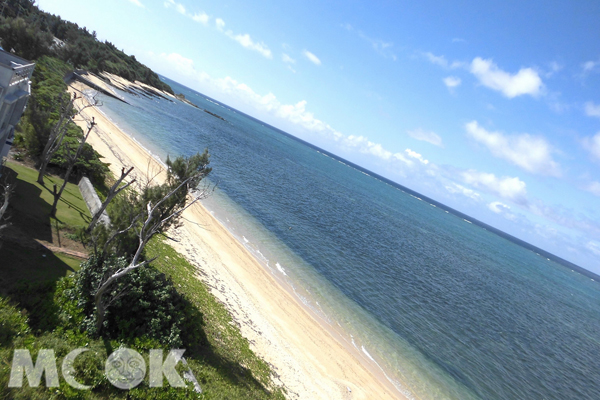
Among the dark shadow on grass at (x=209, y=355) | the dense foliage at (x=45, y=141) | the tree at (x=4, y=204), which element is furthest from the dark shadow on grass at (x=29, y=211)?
the dark shadow on grass at (x=209, y=355)

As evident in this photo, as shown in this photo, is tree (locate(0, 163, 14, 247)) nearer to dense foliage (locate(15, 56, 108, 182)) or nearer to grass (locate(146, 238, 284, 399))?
grass (locate(146, 238, 284, 399))

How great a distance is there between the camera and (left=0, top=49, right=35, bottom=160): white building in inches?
536

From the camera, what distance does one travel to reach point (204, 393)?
33.7ft

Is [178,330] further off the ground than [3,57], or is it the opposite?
[3,57]

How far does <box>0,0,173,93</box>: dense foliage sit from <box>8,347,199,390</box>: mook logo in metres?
57.9

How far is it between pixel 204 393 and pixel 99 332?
4.29m

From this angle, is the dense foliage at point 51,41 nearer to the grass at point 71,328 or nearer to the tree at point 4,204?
the grass at point 71,328

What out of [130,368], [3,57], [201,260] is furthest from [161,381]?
[3,57]

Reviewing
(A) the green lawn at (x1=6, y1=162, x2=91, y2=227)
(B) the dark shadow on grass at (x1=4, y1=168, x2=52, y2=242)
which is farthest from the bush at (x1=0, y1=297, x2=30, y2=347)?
(A) the green lawn at (x1=6, y1=162, x2=91, y2=227)

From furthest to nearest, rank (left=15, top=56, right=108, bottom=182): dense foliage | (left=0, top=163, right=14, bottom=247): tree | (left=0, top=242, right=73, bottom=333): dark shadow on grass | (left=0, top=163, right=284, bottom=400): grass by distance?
(left=15, top=56, right=108, bottom=182): dense foliage
(left=0, top=242, right=73, bottom=333): dark shadow on grass
(left=0, top=163, right=14, bottom=247): tree
(left=0, top=163, right=284, bottom=400): grass

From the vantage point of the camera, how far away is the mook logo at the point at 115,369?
7.73m

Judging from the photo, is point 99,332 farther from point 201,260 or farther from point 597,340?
point 597,340

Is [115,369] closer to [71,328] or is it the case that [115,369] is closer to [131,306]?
[71,328]

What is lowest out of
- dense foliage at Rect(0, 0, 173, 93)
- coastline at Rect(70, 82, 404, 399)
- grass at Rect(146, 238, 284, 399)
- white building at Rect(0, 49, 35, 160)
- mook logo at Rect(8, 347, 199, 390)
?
coastline at Rect(70, 82, 404, 399)
